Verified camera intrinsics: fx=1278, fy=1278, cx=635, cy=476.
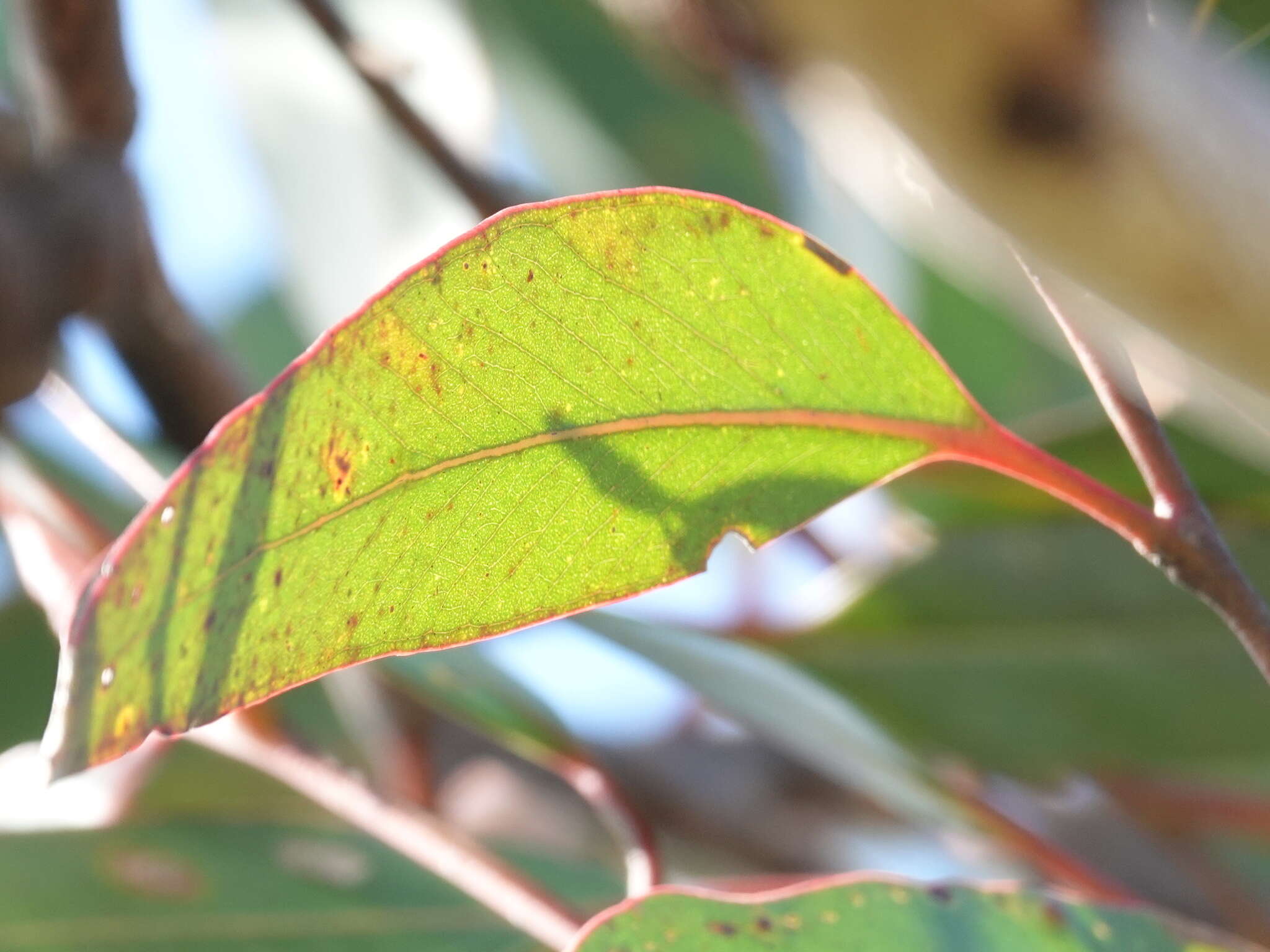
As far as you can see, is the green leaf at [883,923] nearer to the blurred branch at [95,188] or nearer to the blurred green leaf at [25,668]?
the blurred branch at [95,188]

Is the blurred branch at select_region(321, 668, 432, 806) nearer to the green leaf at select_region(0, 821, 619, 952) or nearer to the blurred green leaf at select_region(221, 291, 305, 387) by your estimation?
the green leaf at select_region(0, 821, 619, 952)

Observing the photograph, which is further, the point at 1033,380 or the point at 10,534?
the point at 1033,380

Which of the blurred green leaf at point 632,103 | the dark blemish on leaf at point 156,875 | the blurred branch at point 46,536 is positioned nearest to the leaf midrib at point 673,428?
the blurred branch at point 46,536

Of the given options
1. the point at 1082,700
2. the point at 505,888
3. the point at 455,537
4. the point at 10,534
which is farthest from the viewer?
the point at 1082,700

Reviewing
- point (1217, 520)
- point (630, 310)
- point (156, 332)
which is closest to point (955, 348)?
point (1217, 520)

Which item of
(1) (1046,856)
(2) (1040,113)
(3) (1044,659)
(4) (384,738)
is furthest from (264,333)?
(2) (1040,113)

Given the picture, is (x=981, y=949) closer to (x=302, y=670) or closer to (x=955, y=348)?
(x=302, y=670)

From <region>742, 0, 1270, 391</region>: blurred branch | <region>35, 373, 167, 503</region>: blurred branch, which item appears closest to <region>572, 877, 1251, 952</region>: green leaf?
<region>742, 0, 1270, 391</region>: blurred branch
